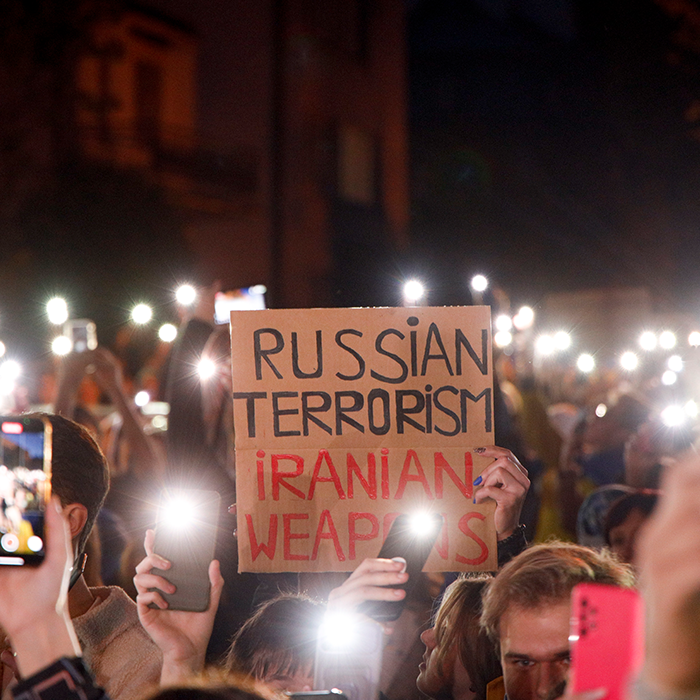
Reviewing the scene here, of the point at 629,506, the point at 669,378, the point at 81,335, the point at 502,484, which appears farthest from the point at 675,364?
the point at 502,484

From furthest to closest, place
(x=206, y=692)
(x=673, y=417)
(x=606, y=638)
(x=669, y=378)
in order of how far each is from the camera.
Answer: (x=669, y=378) → (x=673, y=417) → (x=206, y=692) → (x=606, y=638)

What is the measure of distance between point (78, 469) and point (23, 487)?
1.94 ft

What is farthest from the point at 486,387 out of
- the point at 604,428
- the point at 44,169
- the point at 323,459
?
the point at 44,169

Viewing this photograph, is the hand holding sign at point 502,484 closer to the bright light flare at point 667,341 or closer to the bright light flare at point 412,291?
the bright light flare at point 412,291

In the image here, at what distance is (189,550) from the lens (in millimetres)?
2174

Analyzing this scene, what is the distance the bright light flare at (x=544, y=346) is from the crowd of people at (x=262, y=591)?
283 cm

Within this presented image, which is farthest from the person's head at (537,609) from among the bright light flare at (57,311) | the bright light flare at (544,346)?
the bright light flare at (544,346)

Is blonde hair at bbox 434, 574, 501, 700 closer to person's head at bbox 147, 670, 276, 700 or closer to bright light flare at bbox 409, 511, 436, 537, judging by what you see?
bright light flare at bbox 409, 511, 436, 537

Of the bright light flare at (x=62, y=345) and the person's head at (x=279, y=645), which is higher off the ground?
the bright light flare at (x=62, y=345)

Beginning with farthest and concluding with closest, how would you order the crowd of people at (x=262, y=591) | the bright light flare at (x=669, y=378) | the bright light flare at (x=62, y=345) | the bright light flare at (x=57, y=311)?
the bright light flare at (x=669, y=378)
the bright light flare at (x=57, y=311)
the bright light flare at (x=62, y=345)
the crowd of people at (x=262, y=591)

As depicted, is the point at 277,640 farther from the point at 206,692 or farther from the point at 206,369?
the point at 206,369

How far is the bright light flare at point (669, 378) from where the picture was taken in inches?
237

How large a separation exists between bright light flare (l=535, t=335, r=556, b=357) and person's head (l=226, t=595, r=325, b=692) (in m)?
5.11

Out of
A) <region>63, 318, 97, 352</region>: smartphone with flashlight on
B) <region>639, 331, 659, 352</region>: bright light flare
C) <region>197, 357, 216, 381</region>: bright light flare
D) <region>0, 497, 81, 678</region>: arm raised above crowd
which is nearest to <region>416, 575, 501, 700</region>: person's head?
<region>0, 497, 81, 678</region>: arm raised above crowd
